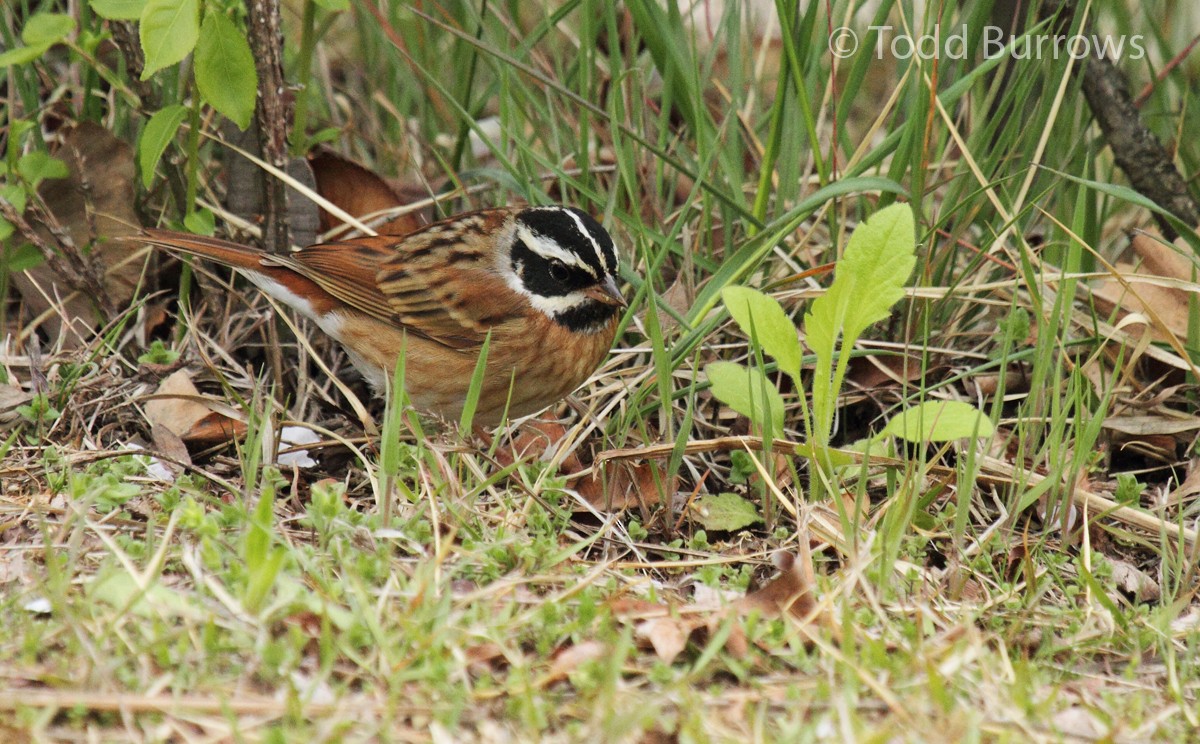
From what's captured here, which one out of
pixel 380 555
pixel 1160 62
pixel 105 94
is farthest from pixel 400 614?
pixel 1160 62

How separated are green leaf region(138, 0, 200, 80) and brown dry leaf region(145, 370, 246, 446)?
4.24 feet

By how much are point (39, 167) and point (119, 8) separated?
1238 millimetres

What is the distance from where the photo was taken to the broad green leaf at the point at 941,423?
13.8 feet

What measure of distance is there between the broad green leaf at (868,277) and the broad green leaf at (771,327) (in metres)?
0.09

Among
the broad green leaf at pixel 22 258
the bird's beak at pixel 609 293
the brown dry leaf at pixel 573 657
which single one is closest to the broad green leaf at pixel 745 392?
the bird's beak at pixel 609 293

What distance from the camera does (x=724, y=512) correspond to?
4625mm

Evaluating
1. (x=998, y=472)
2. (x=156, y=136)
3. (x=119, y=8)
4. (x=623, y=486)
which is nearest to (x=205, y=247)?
(x=156, y=136)

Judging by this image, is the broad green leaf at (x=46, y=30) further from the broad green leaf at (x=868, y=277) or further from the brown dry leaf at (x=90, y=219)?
the broad green leaf at (x=868, y=277)

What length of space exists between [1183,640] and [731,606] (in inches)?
54.0

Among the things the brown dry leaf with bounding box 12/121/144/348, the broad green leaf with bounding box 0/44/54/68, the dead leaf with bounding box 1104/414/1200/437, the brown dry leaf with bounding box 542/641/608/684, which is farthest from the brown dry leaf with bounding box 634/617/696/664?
the brown dry leaf with bounding box 12/121/144/348

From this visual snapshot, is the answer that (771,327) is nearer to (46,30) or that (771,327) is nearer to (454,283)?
(454,283)

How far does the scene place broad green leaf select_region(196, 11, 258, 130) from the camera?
189 inches

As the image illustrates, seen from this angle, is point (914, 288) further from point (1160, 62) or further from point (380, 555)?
point (1160, 62)

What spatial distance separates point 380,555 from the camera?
144 inches
